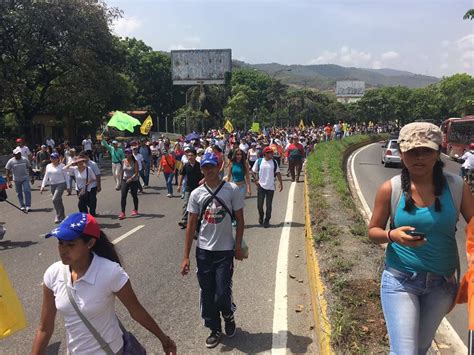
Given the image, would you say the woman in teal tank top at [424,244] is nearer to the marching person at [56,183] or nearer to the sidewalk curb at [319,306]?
the sidewalk curb at [319,306]

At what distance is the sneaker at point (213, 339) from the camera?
425 centimetres

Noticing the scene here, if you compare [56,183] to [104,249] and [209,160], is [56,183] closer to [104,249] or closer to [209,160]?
[209,160]

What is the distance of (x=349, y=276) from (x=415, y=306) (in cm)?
256

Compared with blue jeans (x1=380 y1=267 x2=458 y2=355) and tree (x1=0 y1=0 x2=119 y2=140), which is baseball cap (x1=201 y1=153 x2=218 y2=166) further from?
tree (x1=0 y1=0 x2=119 y2=140)

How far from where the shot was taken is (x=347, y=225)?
7.76 metres

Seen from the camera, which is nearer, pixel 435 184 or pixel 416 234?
pixel 416 234

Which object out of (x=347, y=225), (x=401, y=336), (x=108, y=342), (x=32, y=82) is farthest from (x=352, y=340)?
(x=32, y=82)

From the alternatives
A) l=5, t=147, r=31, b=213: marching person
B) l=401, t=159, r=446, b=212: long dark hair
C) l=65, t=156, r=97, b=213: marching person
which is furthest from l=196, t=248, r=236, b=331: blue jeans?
l=5, t=147, r=31, b=213: marching person

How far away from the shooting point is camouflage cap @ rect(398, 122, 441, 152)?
2588 millimetres

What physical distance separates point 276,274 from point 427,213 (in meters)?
3.88

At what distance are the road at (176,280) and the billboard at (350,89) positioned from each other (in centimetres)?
13481

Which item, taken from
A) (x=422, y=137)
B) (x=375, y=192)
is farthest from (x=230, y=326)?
(x=375, y=192)

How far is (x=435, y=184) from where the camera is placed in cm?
263

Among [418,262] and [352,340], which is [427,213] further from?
[352,340]
